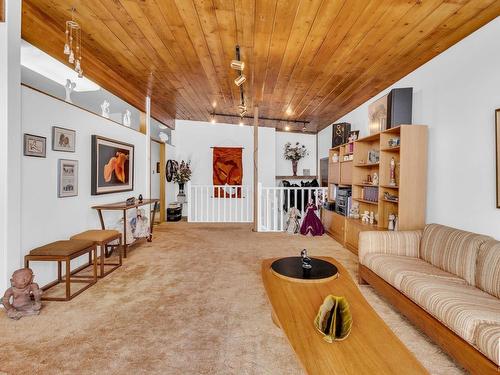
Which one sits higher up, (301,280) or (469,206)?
(469,206)

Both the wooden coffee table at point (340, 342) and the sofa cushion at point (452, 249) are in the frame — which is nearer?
the wooden coffee table at point (340, 342)

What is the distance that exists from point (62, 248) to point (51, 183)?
2.59 feet

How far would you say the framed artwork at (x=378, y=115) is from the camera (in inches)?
161

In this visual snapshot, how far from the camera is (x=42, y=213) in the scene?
294cm

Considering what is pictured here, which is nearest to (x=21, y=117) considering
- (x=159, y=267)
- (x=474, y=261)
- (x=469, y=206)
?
(x=159, y=267)

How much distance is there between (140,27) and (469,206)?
146 inches

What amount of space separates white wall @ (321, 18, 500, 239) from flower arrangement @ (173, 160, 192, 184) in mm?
5730

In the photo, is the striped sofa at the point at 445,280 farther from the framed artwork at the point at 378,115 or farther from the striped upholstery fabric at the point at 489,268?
the framed artwork at the point at 378,115

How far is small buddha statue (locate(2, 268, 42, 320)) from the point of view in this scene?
2.30m

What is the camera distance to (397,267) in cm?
248

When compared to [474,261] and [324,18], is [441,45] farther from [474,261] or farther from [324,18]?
[474,261]

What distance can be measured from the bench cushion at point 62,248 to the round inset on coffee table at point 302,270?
1949 millimetres

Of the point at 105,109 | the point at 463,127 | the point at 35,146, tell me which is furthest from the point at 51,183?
the point at 463,127

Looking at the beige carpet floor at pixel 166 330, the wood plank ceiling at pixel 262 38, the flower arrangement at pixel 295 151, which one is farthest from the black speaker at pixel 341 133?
the beige carpet floor at pixel 166 330
